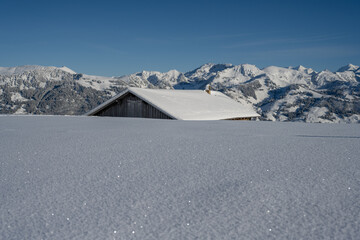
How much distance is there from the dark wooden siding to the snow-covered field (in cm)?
1840

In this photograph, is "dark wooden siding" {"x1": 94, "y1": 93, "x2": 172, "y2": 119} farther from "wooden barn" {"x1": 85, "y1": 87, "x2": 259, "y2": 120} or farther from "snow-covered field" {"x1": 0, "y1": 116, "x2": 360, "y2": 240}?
"snow-covered field" {"x1": 0, "y1": 116, "x2": 360, "y2": 240}

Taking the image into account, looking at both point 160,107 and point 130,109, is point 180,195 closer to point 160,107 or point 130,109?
point 160,107

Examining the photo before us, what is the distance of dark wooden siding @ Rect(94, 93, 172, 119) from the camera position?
24.7 metres

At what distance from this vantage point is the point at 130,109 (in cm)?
2628

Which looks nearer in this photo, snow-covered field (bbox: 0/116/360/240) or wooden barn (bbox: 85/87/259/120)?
snow-covered field (bbox: 0/116/360/240)

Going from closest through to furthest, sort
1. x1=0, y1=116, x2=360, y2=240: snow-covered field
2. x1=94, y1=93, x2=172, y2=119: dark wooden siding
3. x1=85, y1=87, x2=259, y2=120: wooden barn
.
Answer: x1=0, y1=116, x2=360, y2=240: snow-covered field → x1=85, y1=87, x2=259, y2=120: wooden barn → x1=94, y1=93, x2=172, y2=119: dark wooden siding

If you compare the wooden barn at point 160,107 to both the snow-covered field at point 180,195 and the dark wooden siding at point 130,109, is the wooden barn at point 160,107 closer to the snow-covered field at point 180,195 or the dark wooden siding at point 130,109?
the dark wooden siding at point 130,109

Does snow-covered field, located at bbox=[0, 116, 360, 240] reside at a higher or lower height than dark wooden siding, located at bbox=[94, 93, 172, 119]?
lower

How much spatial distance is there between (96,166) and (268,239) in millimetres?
3356

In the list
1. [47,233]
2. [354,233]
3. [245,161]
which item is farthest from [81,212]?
[245,161]

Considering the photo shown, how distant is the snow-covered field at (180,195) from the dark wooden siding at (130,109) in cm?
1840

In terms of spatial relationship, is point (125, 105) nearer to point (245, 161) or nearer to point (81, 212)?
point (245, 161)

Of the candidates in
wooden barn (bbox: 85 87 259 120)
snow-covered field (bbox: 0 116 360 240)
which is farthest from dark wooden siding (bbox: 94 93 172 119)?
snow-covered field (bbox: 0 116 360 240)

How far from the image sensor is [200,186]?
156 inches
